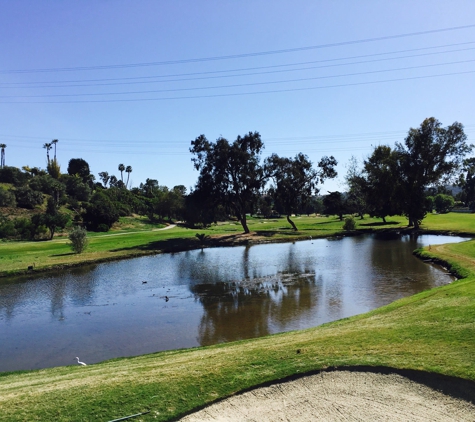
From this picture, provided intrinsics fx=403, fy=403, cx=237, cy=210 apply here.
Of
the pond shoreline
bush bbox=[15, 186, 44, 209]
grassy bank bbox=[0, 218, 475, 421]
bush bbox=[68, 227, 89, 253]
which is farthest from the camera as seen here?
bush bbox=[15, 186, 44, 209]

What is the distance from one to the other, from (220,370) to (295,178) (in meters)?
57.8

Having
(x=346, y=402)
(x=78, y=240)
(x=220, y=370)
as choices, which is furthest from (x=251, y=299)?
(x=78, y=240)

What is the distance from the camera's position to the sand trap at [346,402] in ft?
23.9

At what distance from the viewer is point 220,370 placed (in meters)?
9.37

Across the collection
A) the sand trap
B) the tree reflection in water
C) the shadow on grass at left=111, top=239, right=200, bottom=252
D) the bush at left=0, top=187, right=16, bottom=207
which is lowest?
the tree reflection in water

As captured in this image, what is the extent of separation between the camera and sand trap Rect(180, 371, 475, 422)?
7293 millimetres

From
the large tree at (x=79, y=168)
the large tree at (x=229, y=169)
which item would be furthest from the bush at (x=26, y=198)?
the large tree at (x=79, y=168)

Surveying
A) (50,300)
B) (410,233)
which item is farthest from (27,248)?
(410,233)

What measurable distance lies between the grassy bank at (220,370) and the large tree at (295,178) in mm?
51815

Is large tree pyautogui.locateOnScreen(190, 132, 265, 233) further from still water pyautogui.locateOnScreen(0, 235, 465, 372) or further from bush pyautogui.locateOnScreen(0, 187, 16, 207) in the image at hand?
bush pyautogui.locateOnScreen(0, 187, 16, 207)

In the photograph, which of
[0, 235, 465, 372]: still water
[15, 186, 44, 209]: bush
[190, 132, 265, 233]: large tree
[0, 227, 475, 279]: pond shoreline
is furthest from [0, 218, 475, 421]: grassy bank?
[15, 186, 44, 209]: bush

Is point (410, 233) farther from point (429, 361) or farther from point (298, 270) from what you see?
point (429, 361)

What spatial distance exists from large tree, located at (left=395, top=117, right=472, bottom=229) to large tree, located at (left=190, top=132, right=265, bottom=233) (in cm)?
2154

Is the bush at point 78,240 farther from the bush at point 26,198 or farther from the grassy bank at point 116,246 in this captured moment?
the bush at point 26,198
